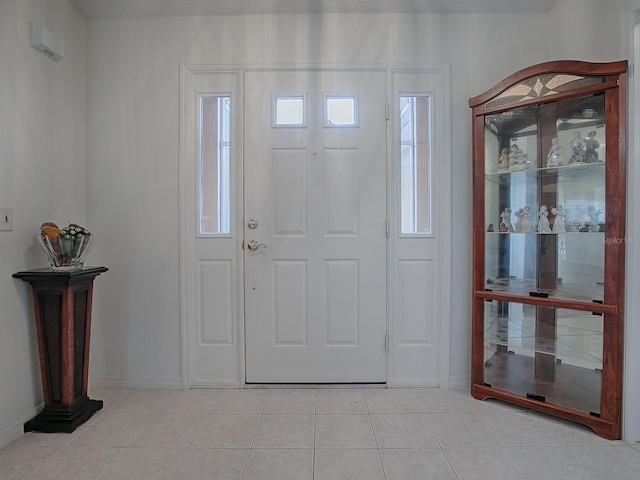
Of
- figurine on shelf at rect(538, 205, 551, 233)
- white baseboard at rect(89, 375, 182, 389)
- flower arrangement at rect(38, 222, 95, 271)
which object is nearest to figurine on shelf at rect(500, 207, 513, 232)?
figurine on shelf at rect(538, 205, 551, 233)

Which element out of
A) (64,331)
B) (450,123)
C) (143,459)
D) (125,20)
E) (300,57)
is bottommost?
(143,459)

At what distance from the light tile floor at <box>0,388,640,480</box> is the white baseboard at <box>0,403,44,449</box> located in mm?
38

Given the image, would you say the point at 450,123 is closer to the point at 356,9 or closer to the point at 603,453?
the point at 356,9

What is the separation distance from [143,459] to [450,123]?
8.73ft

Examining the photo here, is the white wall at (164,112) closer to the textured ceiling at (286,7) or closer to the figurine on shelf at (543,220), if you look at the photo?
the textured ceiling at (286,7)

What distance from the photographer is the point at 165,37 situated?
8.05 ft

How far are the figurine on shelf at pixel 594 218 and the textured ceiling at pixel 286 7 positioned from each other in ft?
4.75

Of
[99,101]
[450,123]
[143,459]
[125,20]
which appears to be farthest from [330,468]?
[125,20]

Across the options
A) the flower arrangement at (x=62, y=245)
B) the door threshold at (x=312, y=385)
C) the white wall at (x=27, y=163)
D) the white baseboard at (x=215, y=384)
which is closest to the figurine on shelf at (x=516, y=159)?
the door threshold at (x=312, y=385)

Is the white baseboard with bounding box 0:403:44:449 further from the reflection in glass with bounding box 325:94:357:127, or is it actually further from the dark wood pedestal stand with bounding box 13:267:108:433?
the reflection in glass with bounding box 325:94:357:127

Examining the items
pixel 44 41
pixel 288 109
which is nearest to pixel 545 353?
pixel 288 109

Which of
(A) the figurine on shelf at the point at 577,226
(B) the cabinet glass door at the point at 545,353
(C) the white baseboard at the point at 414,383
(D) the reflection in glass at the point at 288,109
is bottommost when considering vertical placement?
(C) the white baseboard at the point at 414,383

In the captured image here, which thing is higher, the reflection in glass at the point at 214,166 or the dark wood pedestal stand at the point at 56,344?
the reflection in glass at the point at 214,166

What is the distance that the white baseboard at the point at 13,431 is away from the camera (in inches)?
71.7
